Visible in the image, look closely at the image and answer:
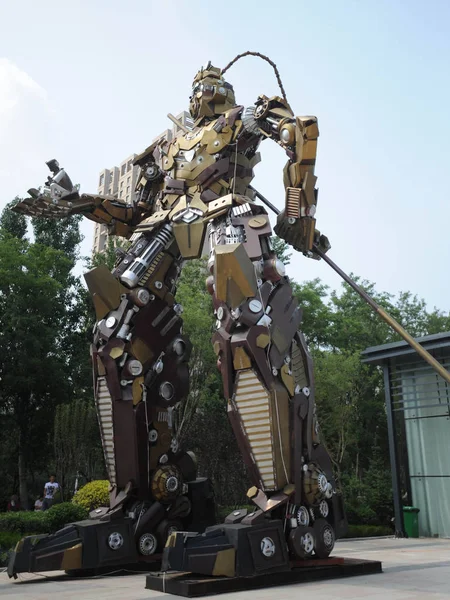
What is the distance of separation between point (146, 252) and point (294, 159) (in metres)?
1.85

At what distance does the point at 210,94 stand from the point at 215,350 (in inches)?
119

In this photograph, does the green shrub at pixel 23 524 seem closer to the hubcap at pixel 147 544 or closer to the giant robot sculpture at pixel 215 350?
the giant robot sculpture at pixel 215 350

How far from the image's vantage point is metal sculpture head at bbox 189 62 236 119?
6.87 m

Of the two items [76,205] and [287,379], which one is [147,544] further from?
[76,205]

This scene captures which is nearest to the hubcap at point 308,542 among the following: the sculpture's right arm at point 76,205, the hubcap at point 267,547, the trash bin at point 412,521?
the hubcap at point 267,547

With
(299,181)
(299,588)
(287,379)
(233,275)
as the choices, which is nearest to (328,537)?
(299,588)

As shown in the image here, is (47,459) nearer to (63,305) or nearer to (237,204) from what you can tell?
(63,305)

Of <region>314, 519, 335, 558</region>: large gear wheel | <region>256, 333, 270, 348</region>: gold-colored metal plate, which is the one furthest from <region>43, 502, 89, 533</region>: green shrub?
<region>256, 333, 270, 348</region>: gold-colored metal plate

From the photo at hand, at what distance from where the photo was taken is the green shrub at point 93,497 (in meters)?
10.1

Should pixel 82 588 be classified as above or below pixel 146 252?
below

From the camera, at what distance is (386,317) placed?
5812 millimetres

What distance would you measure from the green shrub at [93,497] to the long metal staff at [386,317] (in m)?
6.07

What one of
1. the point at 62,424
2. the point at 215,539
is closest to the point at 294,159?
the point at 215,539

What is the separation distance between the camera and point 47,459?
64.2ft
